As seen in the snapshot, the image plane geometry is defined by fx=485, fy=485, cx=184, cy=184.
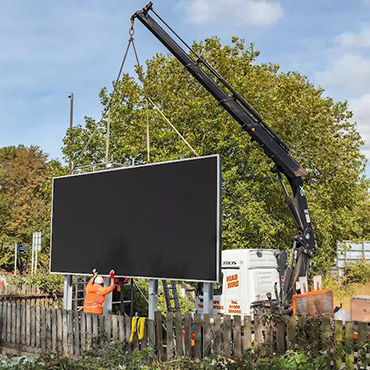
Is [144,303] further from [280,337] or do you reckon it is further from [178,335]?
[280,337]

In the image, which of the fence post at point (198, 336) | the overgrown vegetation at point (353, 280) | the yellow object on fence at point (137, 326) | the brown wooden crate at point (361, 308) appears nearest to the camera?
the fence post at point (198, 336)

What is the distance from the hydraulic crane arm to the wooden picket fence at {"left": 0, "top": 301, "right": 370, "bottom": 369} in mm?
4361

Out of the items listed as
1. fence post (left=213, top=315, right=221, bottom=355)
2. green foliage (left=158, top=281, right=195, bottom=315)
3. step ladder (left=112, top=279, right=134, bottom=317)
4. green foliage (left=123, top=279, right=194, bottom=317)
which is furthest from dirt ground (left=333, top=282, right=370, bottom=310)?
fence post (left=213, top=315, right=221, bottom=355)

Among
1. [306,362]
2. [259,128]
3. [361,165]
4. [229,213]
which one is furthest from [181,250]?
[361,165]

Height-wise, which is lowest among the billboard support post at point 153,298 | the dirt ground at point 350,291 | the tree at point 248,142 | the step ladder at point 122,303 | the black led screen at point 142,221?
the dirt ground at point 350,291

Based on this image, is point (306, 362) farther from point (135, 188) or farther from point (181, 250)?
point (135, 188)

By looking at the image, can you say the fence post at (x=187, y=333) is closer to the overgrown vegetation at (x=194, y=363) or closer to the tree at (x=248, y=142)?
the overgrown vegetation at (x=194, y=363)

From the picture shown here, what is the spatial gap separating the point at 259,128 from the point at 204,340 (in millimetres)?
7238

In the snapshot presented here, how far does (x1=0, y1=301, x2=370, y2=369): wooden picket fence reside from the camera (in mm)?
7051

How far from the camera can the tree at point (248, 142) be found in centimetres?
2067

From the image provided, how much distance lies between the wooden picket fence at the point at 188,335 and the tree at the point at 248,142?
10.3m

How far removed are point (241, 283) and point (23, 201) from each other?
1105 inches

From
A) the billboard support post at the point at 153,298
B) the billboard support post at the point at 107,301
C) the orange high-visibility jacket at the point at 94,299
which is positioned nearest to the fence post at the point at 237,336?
the billboard support post at the point at 153,298

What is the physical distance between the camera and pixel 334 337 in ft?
23.2
